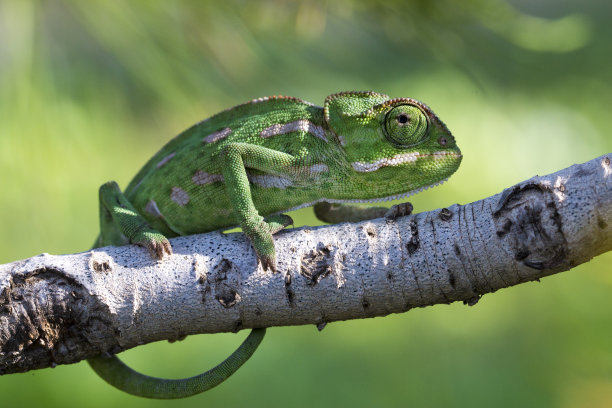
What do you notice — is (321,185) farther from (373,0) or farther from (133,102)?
(133,102)

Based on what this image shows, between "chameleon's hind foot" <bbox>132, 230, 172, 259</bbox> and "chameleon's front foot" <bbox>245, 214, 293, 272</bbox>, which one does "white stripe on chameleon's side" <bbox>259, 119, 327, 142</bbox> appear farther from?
"chameleon's hind foot" <bbox>132, 230, 172, 259</bbox>

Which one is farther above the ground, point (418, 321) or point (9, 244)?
point (9, 244)

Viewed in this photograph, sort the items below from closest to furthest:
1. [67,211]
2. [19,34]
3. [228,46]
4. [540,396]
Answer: [19,34]
[67,211]
[228,46]
[540,396]

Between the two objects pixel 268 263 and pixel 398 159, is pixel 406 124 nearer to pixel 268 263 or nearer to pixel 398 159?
pixel 398 159

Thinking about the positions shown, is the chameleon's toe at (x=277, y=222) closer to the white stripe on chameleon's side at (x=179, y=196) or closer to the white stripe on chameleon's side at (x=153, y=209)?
the white stripe on chameleon's side at (x=179, y=196)

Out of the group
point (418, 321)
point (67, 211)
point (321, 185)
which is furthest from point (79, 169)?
point (418, 321)
